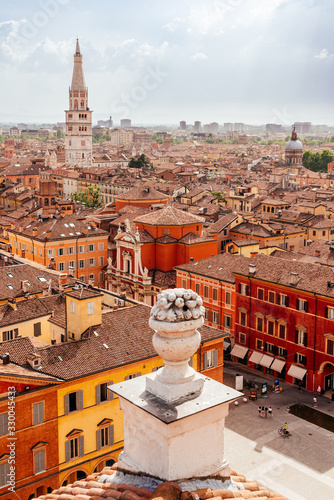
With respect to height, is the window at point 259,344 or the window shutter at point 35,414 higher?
the window shutter at point 35,414

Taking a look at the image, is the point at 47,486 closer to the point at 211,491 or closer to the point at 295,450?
the point at 295,450

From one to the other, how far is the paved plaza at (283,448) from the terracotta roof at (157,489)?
19.4 metres

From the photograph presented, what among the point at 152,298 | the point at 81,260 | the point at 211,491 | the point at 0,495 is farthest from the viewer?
the point at 81,260

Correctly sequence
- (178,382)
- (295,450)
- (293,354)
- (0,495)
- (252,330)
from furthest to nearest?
(252,330) < (293,354) < (295,450) < (0,495) < (178,382)

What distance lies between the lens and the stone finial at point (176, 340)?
619 cm

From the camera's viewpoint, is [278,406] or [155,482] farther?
[278,406]

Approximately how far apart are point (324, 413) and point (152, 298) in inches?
751

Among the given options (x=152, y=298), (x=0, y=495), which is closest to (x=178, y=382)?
(x=0, y=495)

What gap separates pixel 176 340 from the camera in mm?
6184

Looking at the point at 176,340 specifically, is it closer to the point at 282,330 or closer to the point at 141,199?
the point at 282,330

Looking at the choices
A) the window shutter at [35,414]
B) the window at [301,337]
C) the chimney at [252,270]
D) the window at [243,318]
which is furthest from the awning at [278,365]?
the window shutter at [35,414]

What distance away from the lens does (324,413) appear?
32.2 meters

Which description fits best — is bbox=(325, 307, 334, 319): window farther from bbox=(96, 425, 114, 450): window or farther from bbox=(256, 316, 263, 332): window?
bbox=(96, 425, 114, 450): window

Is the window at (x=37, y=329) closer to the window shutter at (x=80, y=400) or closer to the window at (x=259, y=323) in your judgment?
the window shutter at (x=80, y=400)
